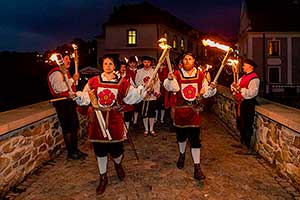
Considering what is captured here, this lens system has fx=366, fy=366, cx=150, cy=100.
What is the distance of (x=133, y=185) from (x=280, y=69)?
1191 inches

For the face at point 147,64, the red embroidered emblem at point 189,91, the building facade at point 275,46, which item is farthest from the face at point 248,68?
the building facade at point 275,46

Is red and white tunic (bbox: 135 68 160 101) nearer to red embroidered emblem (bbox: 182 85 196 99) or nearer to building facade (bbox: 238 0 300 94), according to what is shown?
red embroidered emblem (bbox: 182 85 196 99)

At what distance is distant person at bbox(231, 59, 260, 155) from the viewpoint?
699 centimetres

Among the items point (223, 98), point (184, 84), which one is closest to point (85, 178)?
point (184, 84)

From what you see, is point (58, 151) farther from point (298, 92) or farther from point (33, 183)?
A: point (298, 92)

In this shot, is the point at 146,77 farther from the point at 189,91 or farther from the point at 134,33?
the point at 134,33

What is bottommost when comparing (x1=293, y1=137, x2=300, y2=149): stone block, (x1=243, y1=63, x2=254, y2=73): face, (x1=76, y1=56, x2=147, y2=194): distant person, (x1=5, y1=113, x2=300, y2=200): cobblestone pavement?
(x1=5, y1=113, x2=300, y2=200): cobblestone pavement

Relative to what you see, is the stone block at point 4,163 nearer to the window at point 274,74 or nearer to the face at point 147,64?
the face at point 147,64

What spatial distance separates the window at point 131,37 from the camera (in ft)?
114

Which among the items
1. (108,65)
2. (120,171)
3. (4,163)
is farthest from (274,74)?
(4,163)

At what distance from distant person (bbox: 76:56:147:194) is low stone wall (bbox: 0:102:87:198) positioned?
3.62 ft

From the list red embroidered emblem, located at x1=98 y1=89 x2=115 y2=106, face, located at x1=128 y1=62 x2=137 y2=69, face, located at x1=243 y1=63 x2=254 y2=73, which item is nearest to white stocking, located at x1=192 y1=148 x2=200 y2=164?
red embroidered emblem, located at x1=98 y1=89 x2=115 y2=106

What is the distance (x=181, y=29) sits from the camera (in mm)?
41094

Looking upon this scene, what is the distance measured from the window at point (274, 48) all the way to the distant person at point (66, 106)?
28.8 m
